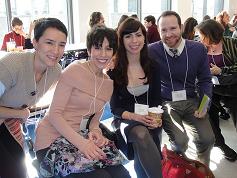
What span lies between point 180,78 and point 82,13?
480 cm

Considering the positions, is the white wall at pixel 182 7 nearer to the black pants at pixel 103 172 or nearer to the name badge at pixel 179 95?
the name badge at pixel 179 95

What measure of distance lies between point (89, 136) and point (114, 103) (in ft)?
1.33

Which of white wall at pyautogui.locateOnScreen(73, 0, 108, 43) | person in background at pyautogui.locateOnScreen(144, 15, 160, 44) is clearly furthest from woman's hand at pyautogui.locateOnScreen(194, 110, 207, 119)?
white wall at pyautogui.locateOnScreen(73, 0, 108, 43)

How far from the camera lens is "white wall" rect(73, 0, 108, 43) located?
255 inches

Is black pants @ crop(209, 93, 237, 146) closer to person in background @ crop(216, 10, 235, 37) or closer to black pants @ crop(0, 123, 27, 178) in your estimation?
black pants @ crop(0, 123, 27, 178)

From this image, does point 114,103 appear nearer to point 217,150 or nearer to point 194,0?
point 217,150

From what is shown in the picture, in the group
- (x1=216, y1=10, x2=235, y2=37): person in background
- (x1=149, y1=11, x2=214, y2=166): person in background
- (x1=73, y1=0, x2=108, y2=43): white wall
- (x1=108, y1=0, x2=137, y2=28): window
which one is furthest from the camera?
(x1=108, y1=0, x2=137, y2=28): window

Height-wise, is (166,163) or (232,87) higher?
(232,87)

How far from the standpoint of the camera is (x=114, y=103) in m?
1.98

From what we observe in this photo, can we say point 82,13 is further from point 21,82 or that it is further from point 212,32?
point 21,82

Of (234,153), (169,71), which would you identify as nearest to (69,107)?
(169,71)

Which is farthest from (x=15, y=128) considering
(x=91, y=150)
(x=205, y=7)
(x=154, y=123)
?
(x=205, y=7)

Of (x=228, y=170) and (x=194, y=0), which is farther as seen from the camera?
(x=194, y=0)

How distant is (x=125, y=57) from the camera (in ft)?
6.63
